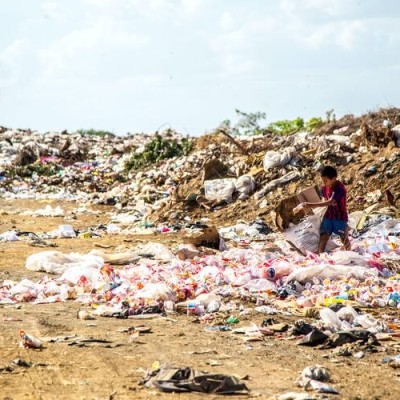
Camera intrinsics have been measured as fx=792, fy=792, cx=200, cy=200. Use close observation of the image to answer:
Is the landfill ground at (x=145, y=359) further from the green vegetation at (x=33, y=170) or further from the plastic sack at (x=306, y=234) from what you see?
the green vegetation at (x=33, y=170)

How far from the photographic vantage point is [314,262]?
775cm

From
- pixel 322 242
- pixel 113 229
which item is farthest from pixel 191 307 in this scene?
pixel 113 229

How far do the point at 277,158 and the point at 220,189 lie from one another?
116cm

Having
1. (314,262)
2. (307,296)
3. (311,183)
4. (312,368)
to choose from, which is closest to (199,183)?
(311,183)

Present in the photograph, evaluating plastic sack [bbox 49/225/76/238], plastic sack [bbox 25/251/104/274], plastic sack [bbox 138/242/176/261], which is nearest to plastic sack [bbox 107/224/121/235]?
plastic sack [bbox 49/225/76/238]

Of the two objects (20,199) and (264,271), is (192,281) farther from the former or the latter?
(20,199)

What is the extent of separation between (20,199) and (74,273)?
1080 centimetres

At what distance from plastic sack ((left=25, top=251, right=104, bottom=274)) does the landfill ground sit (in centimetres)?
152

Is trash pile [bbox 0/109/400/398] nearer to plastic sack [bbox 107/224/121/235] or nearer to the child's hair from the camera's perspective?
plastic sack [bbox 107/224/121/235]

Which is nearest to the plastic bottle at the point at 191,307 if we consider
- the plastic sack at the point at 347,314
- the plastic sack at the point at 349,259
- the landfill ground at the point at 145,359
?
the landfill ground at the point at 145,359

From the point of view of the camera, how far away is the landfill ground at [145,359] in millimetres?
4332

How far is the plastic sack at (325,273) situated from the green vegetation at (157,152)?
38.8 feet

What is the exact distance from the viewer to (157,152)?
1948cm

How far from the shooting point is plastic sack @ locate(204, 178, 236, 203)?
13922 mm
